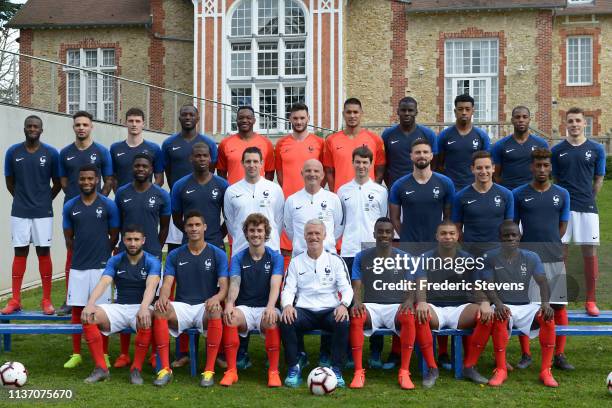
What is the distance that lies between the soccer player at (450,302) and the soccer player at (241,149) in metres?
2.27

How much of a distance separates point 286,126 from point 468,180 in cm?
1722

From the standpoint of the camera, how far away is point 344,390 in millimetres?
7352

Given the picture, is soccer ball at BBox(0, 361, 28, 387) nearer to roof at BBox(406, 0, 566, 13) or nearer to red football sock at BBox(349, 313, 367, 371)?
red football sock at BBox(349, 313, 367, 371)

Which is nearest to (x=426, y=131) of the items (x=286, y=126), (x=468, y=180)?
(x=468, y=180)

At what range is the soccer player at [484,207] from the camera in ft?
26.1

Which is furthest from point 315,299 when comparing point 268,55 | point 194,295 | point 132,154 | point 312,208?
point 268,55

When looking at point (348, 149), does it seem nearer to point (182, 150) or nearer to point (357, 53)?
point (182, 150)

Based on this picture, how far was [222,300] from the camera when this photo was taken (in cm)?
779

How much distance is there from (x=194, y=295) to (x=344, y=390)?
1710mm

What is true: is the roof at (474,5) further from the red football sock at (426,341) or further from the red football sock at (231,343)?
the red football sock at (231,343)

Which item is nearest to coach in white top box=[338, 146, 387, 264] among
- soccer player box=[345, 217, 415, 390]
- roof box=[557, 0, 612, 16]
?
soccer player box=[345, 217, 415, 390]

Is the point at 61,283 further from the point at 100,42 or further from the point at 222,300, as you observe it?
the point at 100,42

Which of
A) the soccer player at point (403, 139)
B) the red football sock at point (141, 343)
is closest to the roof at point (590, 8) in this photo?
the soccer player at point (403, 139)

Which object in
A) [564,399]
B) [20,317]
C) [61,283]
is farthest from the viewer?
[61,283]
